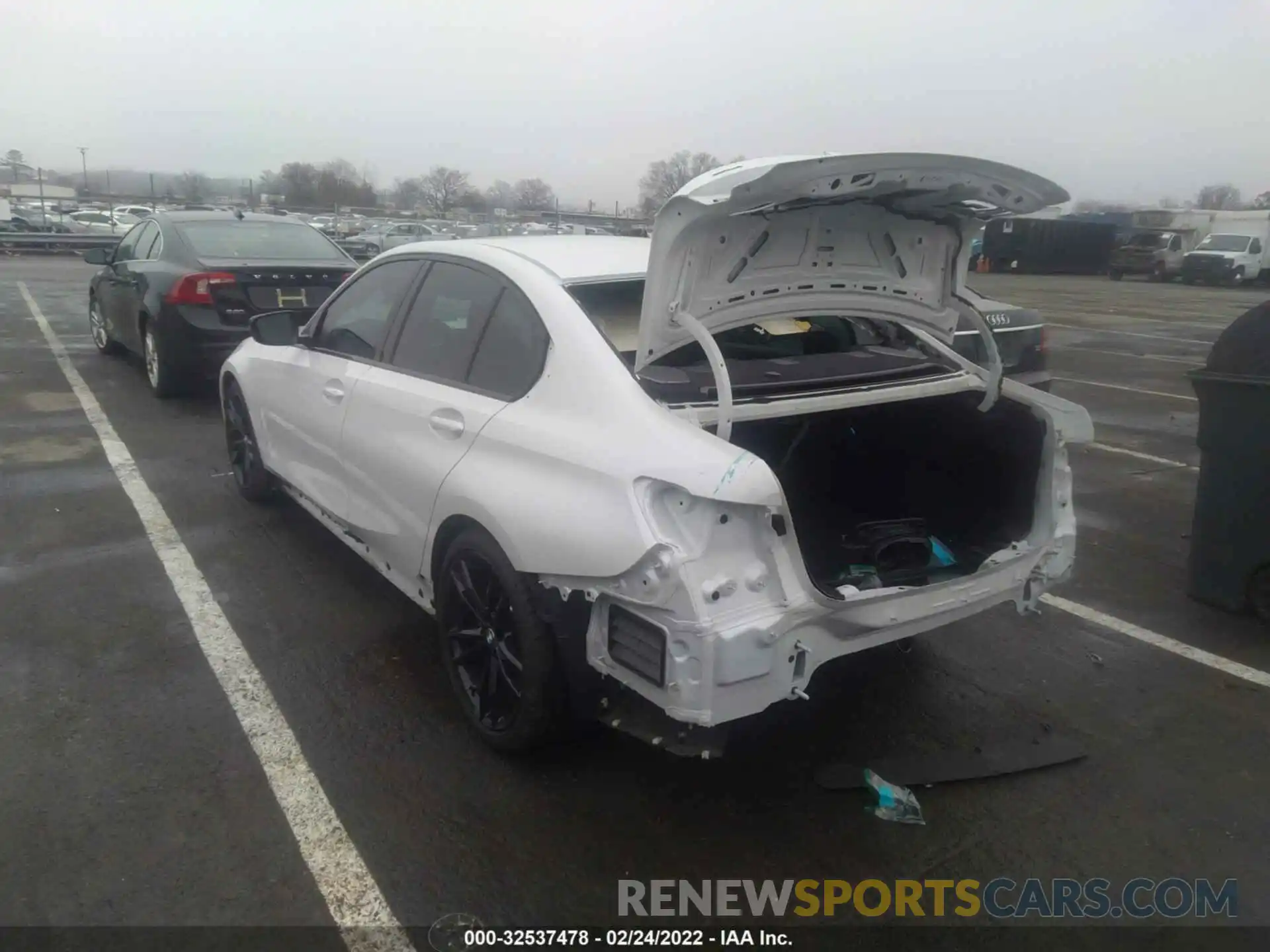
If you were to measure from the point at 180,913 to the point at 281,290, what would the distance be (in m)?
6.42

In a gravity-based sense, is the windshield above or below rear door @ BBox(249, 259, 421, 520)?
above

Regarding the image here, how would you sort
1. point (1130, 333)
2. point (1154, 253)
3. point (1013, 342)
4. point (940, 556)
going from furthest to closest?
point (1154, 253) → point (1130, 333) → point (1013, 342) → point (940, 556)

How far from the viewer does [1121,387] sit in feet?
36.8

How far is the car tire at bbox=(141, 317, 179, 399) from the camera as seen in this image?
8.30 meters

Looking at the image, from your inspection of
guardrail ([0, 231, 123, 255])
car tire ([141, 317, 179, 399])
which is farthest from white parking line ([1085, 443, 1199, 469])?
guardrail ([0, 231, 123, 255])

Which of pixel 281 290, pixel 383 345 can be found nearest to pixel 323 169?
pixel 281 290

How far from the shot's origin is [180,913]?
101 inches

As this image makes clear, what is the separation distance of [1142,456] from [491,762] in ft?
21.0

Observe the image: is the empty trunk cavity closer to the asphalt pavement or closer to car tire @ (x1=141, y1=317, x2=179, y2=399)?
the asphalt pavement

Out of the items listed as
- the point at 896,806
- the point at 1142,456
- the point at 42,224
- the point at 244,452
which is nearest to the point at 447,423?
the point at 896,806

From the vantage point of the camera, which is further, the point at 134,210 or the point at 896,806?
the point at 134,210

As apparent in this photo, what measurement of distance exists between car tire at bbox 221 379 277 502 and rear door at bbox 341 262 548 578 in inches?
65.2

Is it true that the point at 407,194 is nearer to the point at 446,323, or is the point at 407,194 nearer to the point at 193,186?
the point at 193,186

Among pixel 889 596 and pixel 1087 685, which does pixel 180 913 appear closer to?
pixel 889 596
